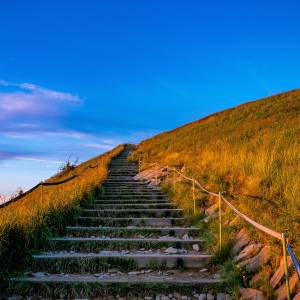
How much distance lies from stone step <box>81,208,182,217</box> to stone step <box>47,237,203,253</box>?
2.48 metres

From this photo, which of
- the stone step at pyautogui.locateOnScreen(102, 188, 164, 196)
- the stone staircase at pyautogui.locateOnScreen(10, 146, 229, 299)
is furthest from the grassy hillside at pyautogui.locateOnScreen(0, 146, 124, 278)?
the stone step at pyautogui.locateOnScreen(102, 188, 164, 196)

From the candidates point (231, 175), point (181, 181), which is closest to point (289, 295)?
point (231, 175)

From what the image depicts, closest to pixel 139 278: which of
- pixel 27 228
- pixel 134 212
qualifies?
pixel 27 228

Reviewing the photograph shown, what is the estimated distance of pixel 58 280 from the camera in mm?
5656

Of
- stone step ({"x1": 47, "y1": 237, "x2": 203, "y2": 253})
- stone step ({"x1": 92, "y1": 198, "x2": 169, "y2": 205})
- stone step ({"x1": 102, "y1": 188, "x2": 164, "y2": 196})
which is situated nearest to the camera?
stone step ({"x1": 47, "y1": 237, "x2": 203, "y2": 253})

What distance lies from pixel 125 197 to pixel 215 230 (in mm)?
5683

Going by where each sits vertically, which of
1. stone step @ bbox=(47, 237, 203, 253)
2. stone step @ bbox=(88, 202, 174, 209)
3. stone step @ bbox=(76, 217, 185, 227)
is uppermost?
stone step @ bbox=(88, 202, 174, 209)

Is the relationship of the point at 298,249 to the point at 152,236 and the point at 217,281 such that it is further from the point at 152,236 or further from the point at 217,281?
the point at 152,236

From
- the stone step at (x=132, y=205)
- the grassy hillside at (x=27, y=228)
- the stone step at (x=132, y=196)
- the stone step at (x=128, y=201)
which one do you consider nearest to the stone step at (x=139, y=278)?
the grassy hillside at (x=27, y=228)

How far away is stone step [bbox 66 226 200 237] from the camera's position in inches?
330

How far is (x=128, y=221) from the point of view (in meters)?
9.38

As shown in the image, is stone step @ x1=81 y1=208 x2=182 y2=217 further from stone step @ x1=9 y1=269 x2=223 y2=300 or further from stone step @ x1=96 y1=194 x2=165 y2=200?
stone step @ x1=9 y1=269 x2=223 y2=300

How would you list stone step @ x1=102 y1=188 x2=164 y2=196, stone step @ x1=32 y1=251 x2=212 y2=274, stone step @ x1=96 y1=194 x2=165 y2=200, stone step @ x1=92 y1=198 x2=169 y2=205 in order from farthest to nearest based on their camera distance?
1. stone step @ x1=102 y1=188 x2=164 y2=196
2. stone step @ x1=96 y1=194 x2=165 y2=200
3. stone step @ x1=92 y1=198 x2=169 y2=205
4. stone step @ x1=32 y1=251 x2=212 y2=274

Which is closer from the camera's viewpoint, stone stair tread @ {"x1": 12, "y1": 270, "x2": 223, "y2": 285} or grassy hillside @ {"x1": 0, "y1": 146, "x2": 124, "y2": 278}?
stone stair tread @ {"x1": 12, "y1": 270, "x2": 223, "y2": 285}
